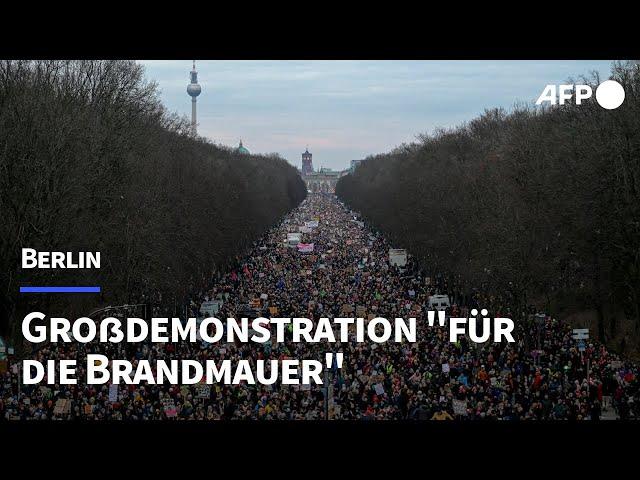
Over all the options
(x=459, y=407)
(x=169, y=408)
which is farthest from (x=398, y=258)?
(x=169, y=408)

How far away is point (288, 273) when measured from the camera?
4969 cm

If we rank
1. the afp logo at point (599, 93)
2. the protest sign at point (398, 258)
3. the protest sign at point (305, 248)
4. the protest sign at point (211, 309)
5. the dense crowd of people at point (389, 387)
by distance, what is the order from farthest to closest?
the protest sign at point (305, 248), the protest sign at point (398, 258), the protest sign at point (211, 309), the dense crowd of people at point (389, 387), the afp logo at point (599, 93)

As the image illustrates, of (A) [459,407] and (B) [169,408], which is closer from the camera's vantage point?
(B) [169,408]

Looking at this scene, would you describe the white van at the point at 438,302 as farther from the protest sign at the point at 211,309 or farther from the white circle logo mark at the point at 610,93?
the white circle logo mark at the point at 610,93

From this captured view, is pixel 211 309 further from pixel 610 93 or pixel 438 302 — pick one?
pixel 610 93

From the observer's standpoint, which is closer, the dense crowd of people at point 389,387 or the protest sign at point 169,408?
the dense crowd of people at point 389,387

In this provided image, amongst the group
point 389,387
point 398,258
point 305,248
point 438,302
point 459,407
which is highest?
point 305,248

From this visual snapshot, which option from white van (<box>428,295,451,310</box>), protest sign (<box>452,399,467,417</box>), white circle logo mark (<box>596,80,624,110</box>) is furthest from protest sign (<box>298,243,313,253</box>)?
white circle logo mark (<box>596,80,624,110</box>)

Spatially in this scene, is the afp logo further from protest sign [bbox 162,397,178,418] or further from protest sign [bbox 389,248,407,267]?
protest sign [bbox 389,248,407,267]

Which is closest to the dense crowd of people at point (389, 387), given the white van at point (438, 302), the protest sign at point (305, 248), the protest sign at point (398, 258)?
the white van at point (438, 302)

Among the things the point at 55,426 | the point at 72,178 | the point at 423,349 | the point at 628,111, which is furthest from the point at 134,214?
the point at 55,426

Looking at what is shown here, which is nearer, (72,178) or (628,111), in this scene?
(628,111)
